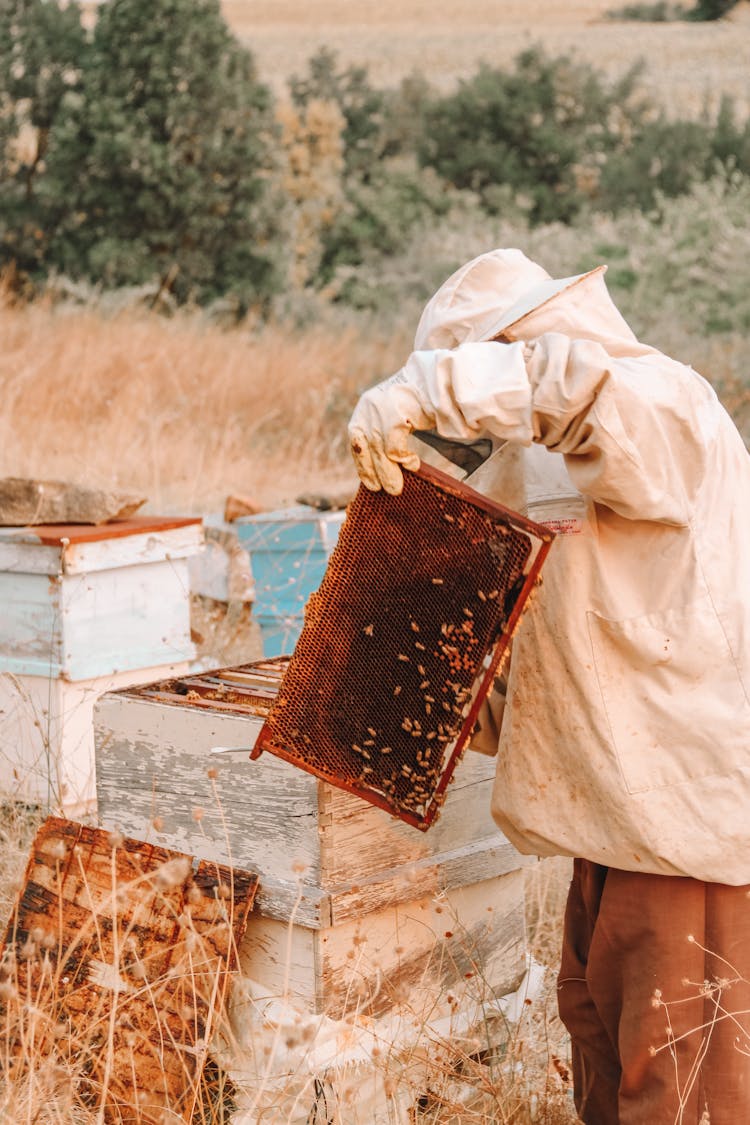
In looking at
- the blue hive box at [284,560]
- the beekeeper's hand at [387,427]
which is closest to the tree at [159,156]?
the blue hive box at [284,560]

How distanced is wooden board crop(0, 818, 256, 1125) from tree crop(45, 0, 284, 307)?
496 inches

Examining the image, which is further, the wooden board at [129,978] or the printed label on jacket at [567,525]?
the wooden board at [129,978]

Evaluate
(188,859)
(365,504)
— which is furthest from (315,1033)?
(365,504)

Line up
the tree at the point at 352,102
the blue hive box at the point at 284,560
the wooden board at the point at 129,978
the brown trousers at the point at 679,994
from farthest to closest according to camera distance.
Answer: the tree at the point at 352,102 < the blue hive box at the point at 284,560 < the wooden board at the point at 129,978 < the brown trousers at the point at 679,994

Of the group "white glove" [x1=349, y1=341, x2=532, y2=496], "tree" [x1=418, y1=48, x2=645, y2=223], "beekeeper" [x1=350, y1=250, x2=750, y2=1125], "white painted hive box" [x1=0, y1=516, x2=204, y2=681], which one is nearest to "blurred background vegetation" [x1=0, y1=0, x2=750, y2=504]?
"tree" [x1=418, y1=48, x2=645, y2=223]

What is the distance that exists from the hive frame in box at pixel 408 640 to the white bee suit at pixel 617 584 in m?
0.12

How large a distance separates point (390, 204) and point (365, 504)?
59.4 feet

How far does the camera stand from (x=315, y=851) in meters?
2.38

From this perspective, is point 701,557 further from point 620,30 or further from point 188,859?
point 620,30

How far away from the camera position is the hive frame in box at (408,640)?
2023 mm

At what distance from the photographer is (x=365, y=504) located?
6.86 ft

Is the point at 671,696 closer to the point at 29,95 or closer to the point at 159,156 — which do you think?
the point at 159,156

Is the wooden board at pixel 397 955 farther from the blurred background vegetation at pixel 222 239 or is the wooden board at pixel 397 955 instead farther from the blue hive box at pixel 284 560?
the blurred background vegetation at pixel 222 239

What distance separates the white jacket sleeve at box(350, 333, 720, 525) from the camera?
6.18 ft
